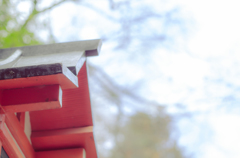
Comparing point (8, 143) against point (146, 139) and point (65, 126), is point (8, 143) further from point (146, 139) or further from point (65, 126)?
point (146, 139)

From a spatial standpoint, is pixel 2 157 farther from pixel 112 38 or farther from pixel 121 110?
pixel 121 110

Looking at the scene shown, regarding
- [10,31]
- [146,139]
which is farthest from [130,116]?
[10,31]

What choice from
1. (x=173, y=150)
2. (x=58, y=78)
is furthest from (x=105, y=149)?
(x=58, y=78)

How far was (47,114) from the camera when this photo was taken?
1056mm

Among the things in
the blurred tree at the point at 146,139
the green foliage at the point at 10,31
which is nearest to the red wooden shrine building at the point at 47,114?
the green foliage at the point at 10,31

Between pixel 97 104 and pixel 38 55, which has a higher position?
pixel 97 104

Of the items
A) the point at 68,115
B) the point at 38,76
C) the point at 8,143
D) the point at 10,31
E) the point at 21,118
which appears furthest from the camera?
the point at 10,31

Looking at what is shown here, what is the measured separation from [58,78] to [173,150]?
7362 millimetres

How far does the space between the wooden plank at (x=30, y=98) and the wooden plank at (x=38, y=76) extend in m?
0.04

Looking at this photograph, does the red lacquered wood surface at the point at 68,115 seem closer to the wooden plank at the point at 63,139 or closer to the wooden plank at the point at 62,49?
the wooden plank at the point at 63,139

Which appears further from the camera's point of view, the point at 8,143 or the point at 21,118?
Result: the point at 21,118

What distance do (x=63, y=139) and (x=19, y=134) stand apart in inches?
8.1

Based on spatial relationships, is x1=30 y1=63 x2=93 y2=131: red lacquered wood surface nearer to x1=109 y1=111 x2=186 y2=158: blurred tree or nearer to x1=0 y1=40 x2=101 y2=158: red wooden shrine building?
x1=0 y1=40 x2=101 y2=158: red wooden shrine building

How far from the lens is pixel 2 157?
2.69 ft
